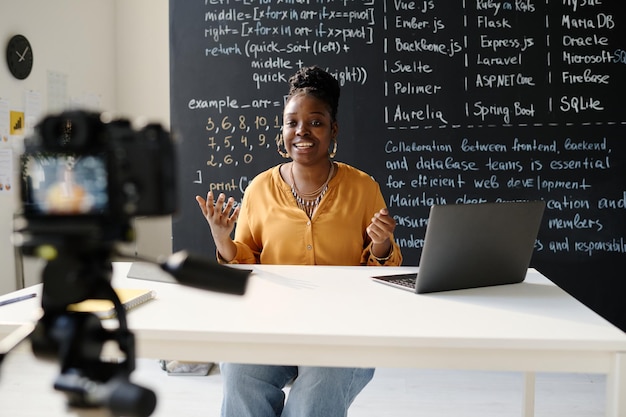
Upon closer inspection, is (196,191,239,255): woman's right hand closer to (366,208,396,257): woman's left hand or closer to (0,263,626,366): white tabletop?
(0,263,626,366): white tabletop

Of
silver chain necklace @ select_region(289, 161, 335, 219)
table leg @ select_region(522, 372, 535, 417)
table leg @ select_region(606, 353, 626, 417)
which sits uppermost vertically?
silver chain necklace @ select_region(289, 161, 335, 219)

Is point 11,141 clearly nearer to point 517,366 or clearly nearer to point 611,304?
point 517,366

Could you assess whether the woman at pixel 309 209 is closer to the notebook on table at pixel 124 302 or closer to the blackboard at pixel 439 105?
the notebook on table at pixel 124 302

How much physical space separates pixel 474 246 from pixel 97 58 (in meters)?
2.93

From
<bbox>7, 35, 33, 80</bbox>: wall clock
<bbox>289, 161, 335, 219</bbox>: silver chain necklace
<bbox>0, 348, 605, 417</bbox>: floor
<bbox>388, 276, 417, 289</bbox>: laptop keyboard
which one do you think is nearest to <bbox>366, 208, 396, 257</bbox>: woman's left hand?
<bbox>388, 276, 417, 289</bbox>: laptop keyboard

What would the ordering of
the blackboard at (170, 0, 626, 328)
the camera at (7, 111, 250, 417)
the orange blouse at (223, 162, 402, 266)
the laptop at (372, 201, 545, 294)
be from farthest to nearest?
1. the blackboard at (170, 0, 626, 328)
2. the orange blouse at (223, 162, 402, 266)
3. the laptop at (372, 201, 545, 294)
4. the camera at (7, 111, 250, 417)

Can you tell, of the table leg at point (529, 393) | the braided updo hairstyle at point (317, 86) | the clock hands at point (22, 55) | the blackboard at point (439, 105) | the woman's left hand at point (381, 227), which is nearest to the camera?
the woman's left hand at point (381, 227)

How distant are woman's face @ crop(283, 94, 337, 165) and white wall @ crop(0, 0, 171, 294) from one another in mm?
1561

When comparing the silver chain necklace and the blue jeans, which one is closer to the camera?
the blue jeans

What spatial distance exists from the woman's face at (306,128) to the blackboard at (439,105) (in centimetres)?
98

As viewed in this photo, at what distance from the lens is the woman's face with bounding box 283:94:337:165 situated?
72.7 inches

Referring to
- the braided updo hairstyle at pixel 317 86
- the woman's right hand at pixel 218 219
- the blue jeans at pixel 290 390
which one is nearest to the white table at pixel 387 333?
the blue jeans at pixel 290 390

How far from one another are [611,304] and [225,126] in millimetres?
2106

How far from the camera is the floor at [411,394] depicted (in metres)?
2.19
